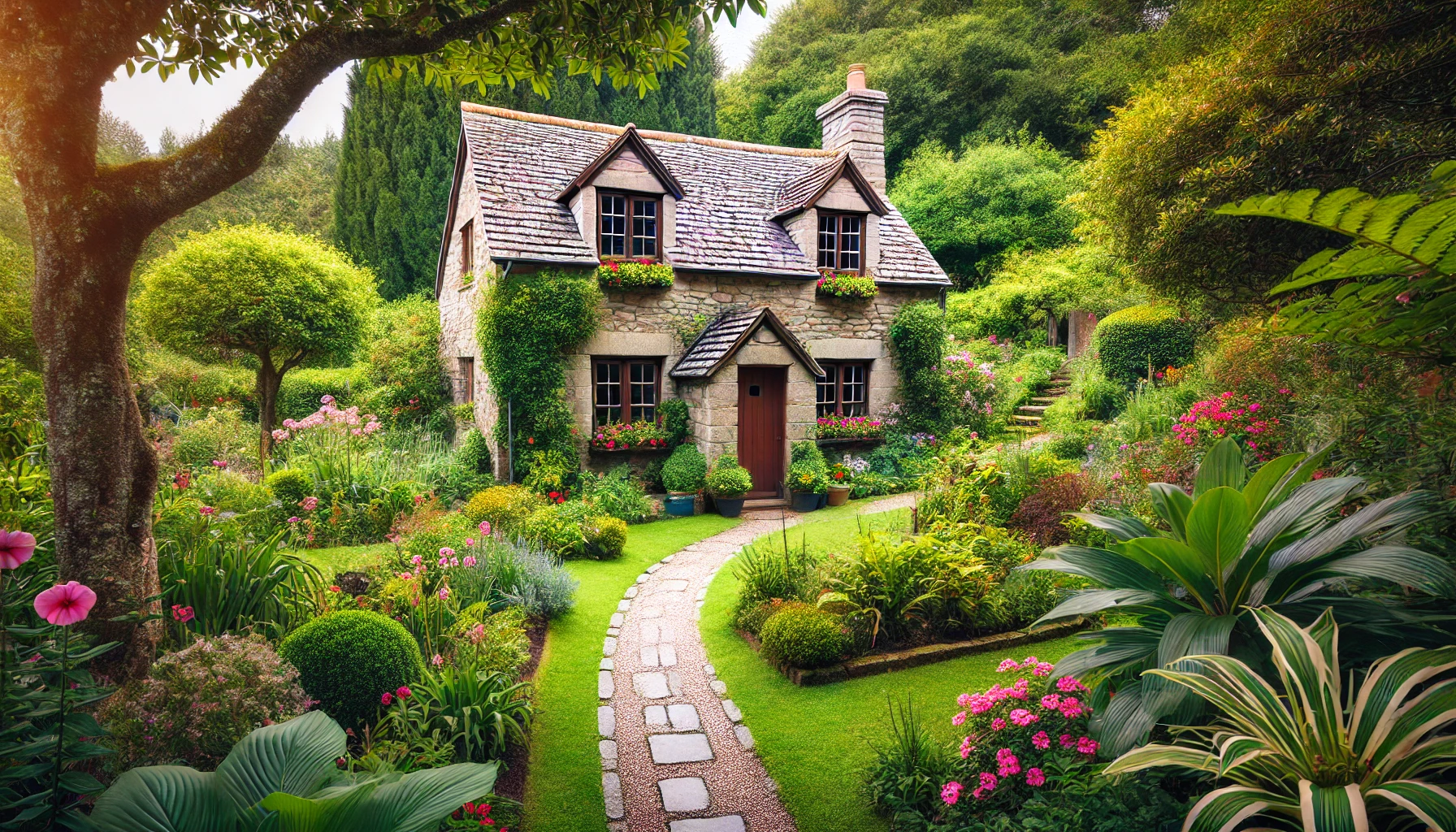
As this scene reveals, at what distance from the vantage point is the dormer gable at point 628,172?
11227mm

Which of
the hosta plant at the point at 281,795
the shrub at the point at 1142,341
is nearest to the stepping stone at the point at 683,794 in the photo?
the hosta plant at the point at 281,795

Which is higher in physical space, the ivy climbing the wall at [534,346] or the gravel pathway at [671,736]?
the ivy climbing the wall at [534,346]

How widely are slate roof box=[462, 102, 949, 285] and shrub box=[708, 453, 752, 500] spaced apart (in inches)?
142

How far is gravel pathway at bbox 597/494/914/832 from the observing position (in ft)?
12.6

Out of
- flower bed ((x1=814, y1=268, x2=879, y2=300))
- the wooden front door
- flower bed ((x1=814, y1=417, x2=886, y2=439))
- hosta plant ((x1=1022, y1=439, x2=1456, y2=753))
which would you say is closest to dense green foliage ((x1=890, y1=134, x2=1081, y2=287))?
flower bed ((x1=814, y1=268, x2=879, y2=300))

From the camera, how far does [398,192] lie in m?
21.4

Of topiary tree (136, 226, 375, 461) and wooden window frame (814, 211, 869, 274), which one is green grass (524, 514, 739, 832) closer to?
topiary tree (136, 226, 375, 461)

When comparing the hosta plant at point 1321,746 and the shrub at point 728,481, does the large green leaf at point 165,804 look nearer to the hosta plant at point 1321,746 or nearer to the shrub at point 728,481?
the hosta plant at point 1321,746

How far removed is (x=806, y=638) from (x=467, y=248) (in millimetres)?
10645

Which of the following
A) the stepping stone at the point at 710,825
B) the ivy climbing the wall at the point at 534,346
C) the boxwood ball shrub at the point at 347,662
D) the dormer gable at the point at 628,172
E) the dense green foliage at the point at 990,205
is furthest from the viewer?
the dense green foliage at the point at 990,205

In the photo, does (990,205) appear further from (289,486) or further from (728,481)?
(289,486)

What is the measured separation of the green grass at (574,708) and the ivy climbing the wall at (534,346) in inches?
120

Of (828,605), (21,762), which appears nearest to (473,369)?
(828,605)

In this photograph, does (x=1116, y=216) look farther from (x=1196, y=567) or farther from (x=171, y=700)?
(x=171, y=700)
